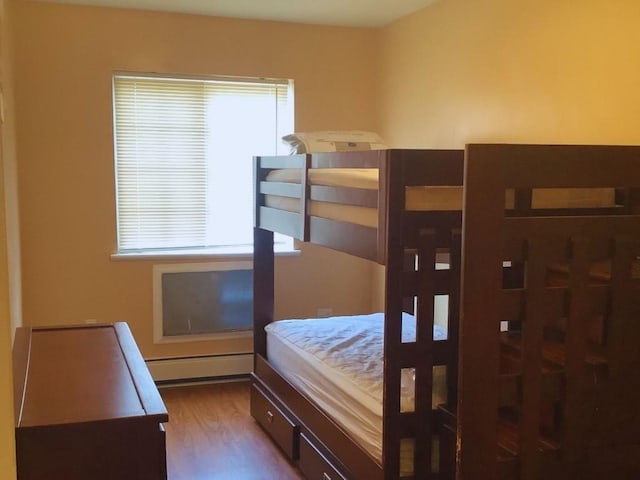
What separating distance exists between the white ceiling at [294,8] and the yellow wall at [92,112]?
0.11 m

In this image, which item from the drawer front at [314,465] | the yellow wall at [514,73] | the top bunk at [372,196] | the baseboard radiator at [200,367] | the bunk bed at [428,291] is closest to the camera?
the bunk bed at [428,291]

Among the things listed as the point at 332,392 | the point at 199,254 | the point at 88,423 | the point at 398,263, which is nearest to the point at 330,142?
the point at 199,254

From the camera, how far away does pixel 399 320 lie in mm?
2104

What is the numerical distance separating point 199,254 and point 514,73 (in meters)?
2.17

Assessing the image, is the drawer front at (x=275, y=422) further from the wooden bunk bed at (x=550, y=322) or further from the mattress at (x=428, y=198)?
the wooden bunk bed at (x=550, y=322)

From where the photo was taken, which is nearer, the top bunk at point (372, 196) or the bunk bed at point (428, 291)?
the bunk bed at point (428, 291)

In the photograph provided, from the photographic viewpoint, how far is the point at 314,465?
2.82 m

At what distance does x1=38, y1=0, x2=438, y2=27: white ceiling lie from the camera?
12.3 ft

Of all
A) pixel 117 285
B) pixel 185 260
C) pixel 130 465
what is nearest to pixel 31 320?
pixel 117 285

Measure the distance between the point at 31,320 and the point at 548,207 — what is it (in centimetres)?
305

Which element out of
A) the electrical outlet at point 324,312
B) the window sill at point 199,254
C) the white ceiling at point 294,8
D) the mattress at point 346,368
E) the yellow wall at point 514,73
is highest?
the white ceiling at point 294,8

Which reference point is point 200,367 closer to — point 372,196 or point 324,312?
point 324,312

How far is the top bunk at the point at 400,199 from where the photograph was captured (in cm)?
200

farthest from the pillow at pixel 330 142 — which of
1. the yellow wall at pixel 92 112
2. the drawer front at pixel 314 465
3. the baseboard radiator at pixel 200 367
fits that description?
the baseboard radiator at pixel 200 367
